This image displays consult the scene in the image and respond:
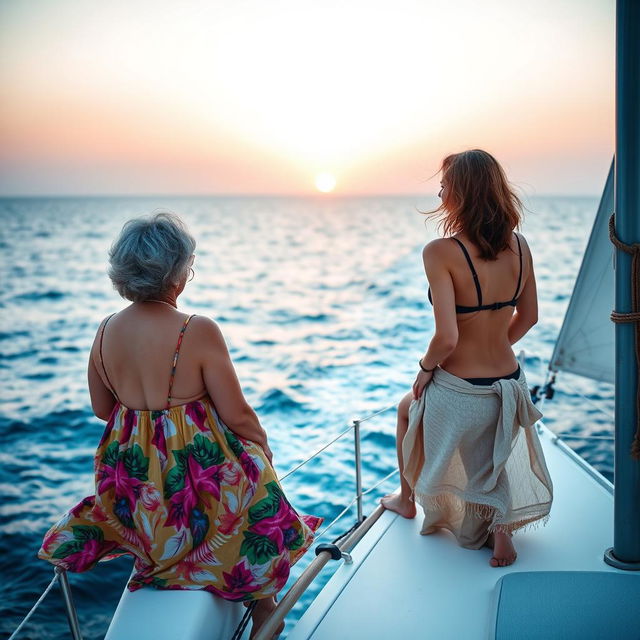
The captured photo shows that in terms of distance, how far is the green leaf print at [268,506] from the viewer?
1977 mm

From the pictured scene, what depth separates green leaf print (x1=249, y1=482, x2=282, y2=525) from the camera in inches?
77.8

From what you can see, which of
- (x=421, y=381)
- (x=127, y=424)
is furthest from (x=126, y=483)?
(x=421, y=381)

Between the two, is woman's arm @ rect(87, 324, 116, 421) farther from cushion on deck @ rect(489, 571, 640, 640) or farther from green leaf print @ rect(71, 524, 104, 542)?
cushion on deck @ rect(489, 571, 640, 640)

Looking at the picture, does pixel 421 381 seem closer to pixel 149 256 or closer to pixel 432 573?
pixel 432 573

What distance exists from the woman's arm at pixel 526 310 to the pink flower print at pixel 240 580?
136 centimetres

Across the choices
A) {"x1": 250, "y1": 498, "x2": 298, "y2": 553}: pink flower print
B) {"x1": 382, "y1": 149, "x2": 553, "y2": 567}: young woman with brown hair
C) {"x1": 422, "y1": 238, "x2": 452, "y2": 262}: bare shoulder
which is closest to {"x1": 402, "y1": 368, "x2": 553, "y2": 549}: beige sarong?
{"x1": 382, "y1": 149, "x2": 553, "y2": 567}: young woman with brown hair

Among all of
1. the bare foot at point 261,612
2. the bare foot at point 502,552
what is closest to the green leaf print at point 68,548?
the bare foot at point 261,612

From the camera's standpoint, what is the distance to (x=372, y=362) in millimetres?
10195

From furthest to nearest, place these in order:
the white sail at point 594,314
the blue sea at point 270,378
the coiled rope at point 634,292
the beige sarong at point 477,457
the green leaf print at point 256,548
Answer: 1. the blue sea at point 270,378
2. the white sail at point 594,314
3. the beige sarong at point 477,457
4. the coiled rope at point 634,292
5. the green leaf print at point 256,548

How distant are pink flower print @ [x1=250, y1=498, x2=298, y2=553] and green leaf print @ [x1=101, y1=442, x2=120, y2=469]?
18.3 inches

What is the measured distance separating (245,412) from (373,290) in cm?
1679

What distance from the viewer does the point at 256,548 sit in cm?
196

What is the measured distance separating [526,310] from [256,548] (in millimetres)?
1377

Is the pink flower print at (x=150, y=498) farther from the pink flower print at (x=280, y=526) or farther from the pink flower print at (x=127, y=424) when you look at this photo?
the pink flower print at (x=280, y=526)
